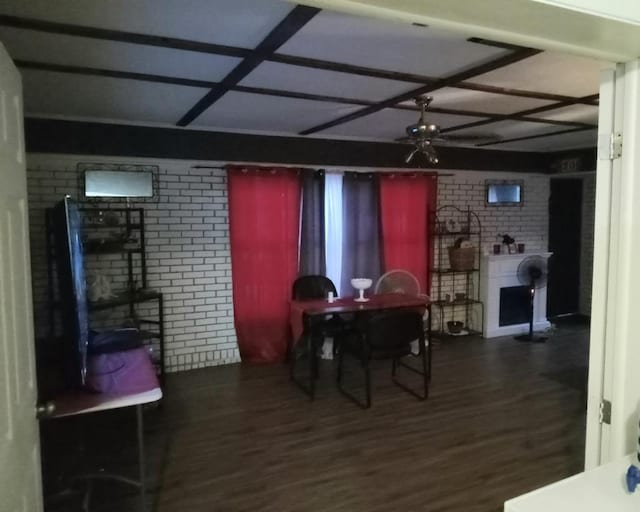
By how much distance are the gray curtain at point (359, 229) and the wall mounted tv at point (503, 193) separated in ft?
5.78

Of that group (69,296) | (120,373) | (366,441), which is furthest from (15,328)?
(366,441)

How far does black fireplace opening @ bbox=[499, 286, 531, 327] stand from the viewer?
5906mm

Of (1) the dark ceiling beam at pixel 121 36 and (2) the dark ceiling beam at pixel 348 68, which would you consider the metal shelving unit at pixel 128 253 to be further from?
(2) the dark ceiling beam at pixel 348 68

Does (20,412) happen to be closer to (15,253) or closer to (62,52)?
(15,253)

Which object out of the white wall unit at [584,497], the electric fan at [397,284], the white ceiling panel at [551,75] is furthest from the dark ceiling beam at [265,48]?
the electric fan at [397,284]

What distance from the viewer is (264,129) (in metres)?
4.64


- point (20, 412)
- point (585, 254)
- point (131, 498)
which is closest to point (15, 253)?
point (20, 412)

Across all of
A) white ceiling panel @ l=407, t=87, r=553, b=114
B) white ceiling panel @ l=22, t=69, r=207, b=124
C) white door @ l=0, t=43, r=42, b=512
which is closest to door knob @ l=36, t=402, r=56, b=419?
white door @ l=0, t=43, r=42, b=512

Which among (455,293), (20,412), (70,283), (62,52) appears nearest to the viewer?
(20,412)

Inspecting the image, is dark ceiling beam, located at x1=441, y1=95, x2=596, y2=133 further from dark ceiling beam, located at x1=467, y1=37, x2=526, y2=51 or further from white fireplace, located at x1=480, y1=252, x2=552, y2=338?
white fireplace, located at x1=480, y1=252, x2=552, y2=338

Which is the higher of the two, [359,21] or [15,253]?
[359,21]

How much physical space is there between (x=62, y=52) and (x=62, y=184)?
1956 mm

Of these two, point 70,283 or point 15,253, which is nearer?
point 15,253

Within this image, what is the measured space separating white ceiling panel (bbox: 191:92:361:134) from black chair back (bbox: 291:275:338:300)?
1.51 m
